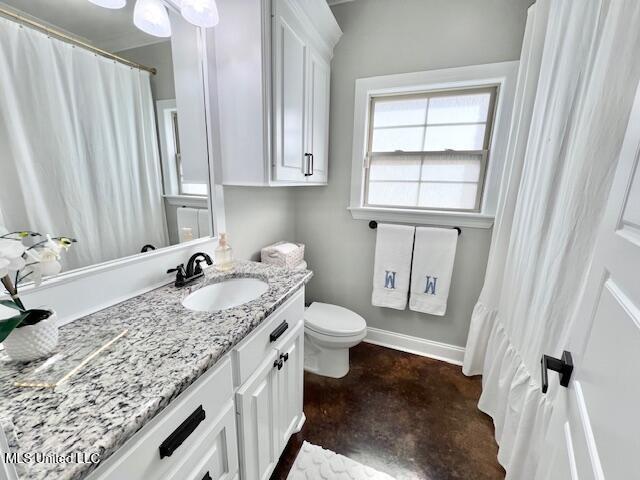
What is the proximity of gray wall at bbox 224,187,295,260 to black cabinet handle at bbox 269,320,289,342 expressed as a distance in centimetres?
66

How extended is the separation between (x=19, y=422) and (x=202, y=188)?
0.99 meters

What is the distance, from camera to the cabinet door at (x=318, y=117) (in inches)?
60.4

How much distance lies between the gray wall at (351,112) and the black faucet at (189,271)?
3.71 ft

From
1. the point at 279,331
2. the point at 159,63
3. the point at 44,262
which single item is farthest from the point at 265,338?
the point at 159,63

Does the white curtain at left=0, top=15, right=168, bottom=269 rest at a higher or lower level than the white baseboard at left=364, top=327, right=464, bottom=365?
higher

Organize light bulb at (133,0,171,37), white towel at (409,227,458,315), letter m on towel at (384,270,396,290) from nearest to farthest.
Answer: light bulb at (133,0,171,37)
white towel at (409,227,458,315)
letter m on towel at (384,270,396,290)

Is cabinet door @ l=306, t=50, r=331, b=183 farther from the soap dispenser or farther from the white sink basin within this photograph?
the white sink basin

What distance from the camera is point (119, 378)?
21.9 inches

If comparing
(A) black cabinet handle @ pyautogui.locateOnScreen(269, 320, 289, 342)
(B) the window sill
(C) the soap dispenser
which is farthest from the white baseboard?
(C) the soap dispenser

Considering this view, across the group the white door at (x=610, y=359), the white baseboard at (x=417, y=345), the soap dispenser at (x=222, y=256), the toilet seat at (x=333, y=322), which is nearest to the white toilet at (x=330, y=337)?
the toilet seat at (x=333, y=322)

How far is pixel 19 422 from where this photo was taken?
0.44 meters

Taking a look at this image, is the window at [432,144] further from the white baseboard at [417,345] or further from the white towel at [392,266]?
the white baseboard at [417,345]

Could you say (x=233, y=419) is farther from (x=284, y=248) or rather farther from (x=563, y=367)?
(x=284, y=248)

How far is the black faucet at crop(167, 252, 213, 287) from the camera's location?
1.08 meters
